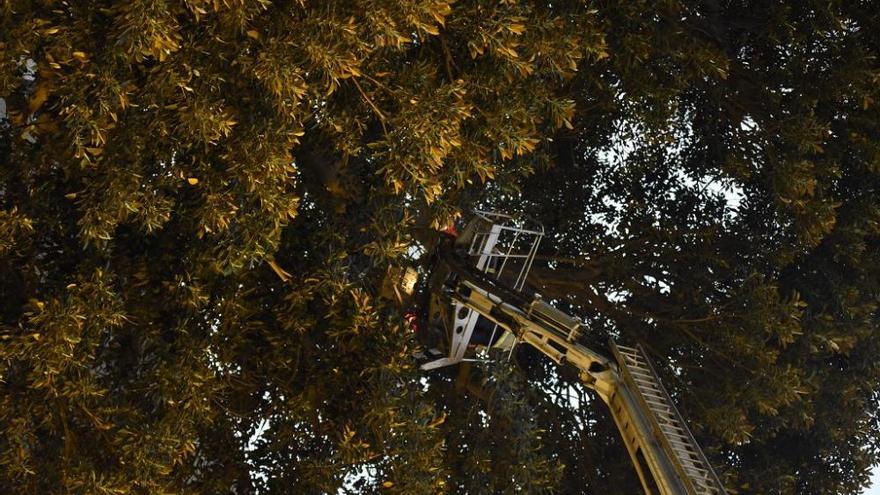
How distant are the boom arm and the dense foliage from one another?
148 centimetres

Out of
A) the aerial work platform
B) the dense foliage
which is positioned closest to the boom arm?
the aerial work platform

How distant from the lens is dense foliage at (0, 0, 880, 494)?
39.2 feet

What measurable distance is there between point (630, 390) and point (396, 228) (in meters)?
3.69

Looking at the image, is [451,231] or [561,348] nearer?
[561,348]

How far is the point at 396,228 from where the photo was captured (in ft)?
45.6

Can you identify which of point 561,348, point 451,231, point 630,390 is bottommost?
point 630,390

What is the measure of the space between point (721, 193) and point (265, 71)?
930 centimetres

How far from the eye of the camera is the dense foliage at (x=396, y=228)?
39.2ft

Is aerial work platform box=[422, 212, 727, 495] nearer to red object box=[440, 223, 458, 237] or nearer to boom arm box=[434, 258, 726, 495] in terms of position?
boom arm box=[434, 258, 726, 495]

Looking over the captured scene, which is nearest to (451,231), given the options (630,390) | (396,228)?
(396,228)

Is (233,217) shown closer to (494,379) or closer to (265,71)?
(265,71)

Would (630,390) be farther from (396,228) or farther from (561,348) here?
(396,228)

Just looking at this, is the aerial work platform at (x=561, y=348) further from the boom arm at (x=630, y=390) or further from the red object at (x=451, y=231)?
the red object at (x=451, y=231)

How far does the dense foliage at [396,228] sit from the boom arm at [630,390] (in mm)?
1484
